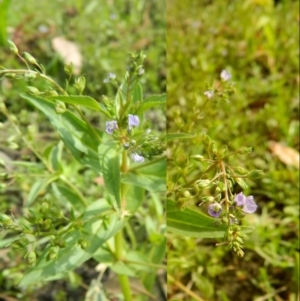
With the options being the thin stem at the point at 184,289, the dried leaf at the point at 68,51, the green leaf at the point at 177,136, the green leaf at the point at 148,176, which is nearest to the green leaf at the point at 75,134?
the green leaf at the point at 148,176

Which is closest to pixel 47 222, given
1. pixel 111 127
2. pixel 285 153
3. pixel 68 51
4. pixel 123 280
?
pixel 111 127

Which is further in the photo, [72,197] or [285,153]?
[285,153]

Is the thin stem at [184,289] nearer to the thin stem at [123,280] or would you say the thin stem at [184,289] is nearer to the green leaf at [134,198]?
the thin stem at [123,280]

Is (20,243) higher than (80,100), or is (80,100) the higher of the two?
(80,100)

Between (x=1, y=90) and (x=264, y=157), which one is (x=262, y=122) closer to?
(x=264, y=157)

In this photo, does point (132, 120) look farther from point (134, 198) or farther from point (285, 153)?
point (285, 153)

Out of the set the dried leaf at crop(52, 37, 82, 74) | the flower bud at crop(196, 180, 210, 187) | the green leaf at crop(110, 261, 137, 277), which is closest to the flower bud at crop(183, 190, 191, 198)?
the flower bud at crop(196, 180, 210, 187)

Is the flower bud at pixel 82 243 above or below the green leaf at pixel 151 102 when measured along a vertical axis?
below
